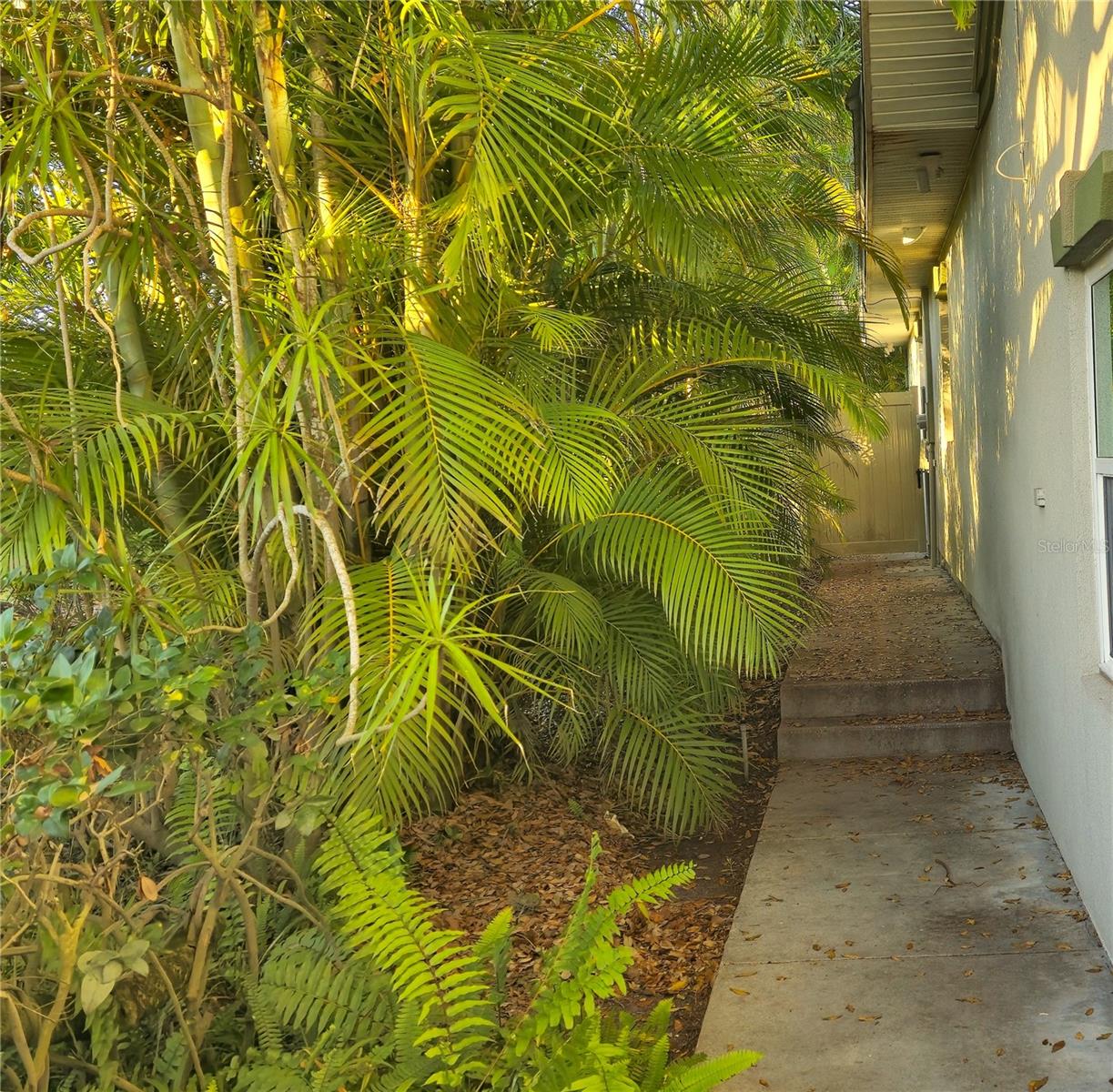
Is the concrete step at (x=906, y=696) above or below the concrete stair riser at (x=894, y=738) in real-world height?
above

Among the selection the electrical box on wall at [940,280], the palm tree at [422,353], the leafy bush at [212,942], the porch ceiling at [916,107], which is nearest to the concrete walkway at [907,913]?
the leafy bush at [212,942]

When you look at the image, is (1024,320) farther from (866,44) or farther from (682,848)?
(682,848)

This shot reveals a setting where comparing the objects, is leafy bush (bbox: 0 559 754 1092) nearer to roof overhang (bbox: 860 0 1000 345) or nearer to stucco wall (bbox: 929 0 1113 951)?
stucco wall (bbox: 929 0 1113 951)

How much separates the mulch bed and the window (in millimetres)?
1757

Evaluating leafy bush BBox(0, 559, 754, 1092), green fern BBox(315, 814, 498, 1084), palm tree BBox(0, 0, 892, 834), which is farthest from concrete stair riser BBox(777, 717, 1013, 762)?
green fern BBox(315, 814, 498, 1084)

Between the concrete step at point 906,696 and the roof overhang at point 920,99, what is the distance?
2.14 meters

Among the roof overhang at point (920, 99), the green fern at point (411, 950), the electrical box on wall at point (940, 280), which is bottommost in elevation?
the green fern at point (411, 950)

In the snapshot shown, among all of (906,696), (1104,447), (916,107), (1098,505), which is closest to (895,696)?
(906,696)

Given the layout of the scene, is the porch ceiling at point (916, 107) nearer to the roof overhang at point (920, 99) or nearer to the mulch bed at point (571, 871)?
the roof overhang at point (920, 99)

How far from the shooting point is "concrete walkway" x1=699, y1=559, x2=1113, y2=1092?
3031 mm

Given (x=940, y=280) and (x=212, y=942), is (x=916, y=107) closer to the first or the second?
(x=940, y=280)

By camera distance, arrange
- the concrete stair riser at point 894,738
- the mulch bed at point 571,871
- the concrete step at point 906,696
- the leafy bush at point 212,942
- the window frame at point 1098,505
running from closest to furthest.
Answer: the leafy bush at point 212,942, the window frame at point 1098,505, the mulch bed at point 571,871, the concrete stair riser at point 894,738, the concrete step at point 906,696

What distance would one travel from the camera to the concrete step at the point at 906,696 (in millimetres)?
6191

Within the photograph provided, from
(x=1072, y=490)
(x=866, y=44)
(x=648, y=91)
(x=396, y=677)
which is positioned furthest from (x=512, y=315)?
(x=866, y=44)
